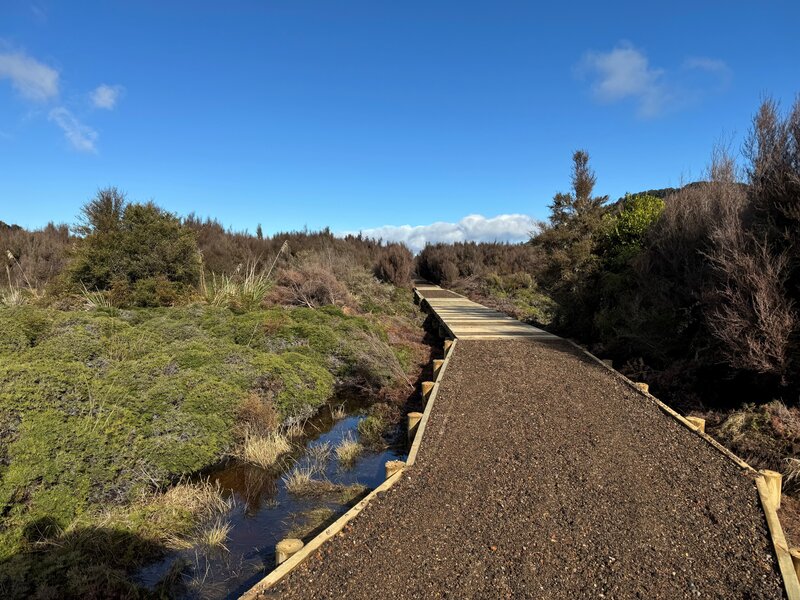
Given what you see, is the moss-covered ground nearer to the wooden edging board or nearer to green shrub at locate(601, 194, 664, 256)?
→ the wooden edging board

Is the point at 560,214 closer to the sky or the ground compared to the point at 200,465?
closer to the sky

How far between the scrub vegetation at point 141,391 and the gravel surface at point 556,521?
1.29 metres

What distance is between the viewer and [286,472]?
5.29 m

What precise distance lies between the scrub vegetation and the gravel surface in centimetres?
129

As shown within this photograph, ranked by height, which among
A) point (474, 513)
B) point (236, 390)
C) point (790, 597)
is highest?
point (236, 390)

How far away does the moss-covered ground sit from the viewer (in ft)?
11.7

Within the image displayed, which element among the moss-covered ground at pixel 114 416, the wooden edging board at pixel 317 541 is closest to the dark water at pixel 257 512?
the moss-covered ground at pixel 114 416

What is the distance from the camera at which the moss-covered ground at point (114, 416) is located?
11.7 ft

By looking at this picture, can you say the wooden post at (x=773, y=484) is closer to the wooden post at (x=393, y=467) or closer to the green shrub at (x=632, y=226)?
the wooden post at (x=393, y=467)

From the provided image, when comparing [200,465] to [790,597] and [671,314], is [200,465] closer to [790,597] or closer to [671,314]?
[790,597]

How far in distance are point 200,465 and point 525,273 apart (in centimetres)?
1854

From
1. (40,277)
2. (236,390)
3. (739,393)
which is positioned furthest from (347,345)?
(40,277)

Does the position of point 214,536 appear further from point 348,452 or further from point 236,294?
point 236,294

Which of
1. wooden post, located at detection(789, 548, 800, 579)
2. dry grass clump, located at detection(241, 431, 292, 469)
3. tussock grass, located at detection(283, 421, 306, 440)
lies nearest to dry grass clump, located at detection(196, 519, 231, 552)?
dry grass clump, located at detection(241, 431, 292, 469)
